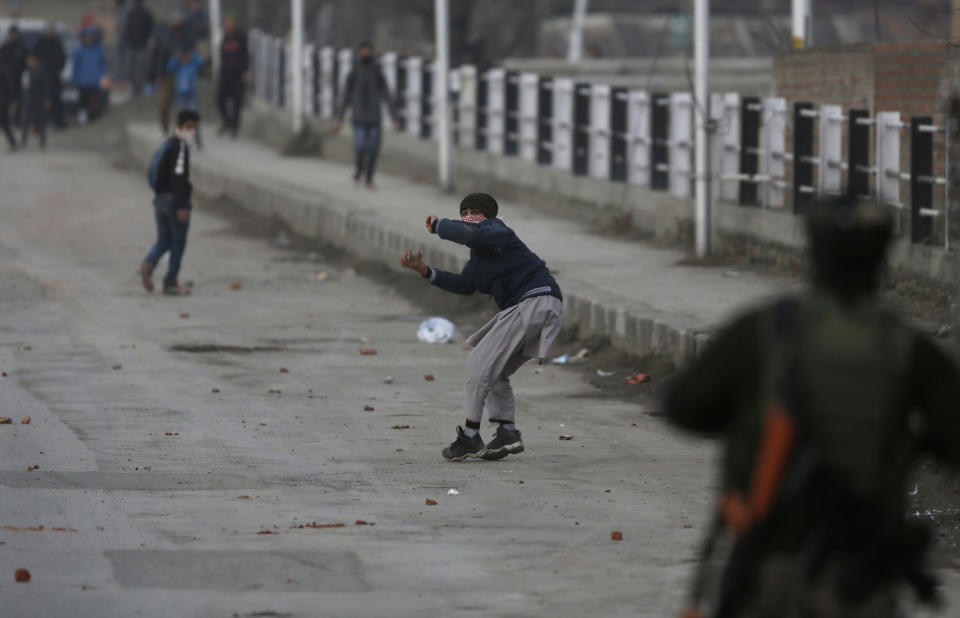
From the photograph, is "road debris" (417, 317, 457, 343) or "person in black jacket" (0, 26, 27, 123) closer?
"road debris" (417, 317, 457, 343)

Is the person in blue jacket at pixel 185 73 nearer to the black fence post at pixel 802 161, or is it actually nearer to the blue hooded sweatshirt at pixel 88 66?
the blue hooded sweatshirt at pixel 88 66

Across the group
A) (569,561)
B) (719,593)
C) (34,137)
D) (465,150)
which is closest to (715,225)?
(465,150)

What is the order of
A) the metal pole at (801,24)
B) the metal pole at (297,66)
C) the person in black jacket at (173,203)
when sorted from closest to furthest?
the person in black jacket at (173,203) < the metal pole at (801,24) < the metal pole at (297,66)

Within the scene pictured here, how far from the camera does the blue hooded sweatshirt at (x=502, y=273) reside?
1012 centimetres

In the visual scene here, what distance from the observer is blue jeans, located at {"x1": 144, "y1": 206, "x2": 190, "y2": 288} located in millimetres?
17953

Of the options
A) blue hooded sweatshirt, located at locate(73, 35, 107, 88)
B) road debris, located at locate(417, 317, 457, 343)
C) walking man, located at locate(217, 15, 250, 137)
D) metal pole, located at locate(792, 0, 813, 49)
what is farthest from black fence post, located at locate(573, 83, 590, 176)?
blue hooded sweatshirt, located at locate(73, 35, 107, 88)

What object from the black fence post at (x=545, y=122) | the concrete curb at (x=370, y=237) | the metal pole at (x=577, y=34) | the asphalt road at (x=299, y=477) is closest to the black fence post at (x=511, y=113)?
the black fence post at (x=545, y=122)

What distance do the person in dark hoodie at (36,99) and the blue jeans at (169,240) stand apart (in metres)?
17.5

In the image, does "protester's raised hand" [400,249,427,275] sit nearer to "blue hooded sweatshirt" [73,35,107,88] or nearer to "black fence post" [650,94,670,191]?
"black fence post" [650,94,670,191]

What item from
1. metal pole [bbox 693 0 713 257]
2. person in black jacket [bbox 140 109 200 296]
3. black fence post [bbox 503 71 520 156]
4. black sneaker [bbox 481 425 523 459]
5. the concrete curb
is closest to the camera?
black sneaker [bbox 481 425 523 459]

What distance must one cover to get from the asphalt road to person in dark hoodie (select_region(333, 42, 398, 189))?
26.3 ft

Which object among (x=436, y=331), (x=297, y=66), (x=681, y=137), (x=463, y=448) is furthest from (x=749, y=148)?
(x=297, y=66)

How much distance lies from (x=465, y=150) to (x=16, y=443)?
57.4 ft

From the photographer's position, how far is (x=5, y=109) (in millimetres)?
Result: 34406
